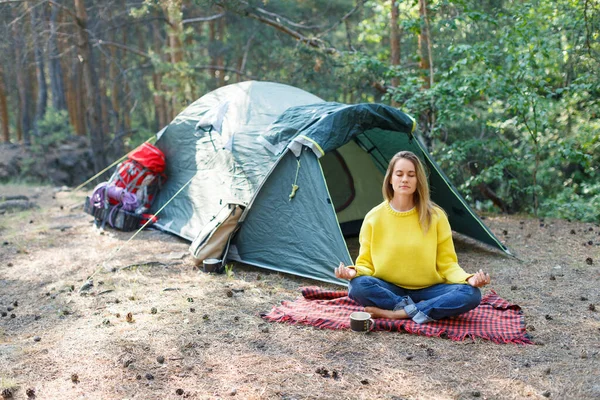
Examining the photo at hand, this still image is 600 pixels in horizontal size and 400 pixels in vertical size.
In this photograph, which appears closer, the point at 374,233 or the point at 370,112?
the point at 374,233

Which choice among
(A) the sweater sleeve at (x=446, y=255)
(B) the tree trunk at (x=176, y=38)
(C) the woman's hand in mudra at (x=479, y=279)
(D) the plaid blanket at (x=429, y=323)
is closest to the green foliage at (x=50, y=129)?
(B) the tree trunk at (x=176, y=38)

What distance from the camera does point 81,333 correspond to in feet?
12.4

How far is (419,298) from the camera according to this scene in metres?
3.81

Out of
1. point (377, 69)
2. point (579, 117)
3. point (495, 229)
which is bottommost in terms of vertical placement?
point (495, 229)

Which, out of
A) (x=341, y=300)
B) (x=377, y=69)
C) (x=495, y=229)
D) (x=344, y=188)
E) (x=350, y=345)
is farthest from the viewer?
(x=377, y=69)

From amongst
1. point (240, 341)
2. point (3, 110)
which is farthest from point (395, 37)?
point (3, 110)

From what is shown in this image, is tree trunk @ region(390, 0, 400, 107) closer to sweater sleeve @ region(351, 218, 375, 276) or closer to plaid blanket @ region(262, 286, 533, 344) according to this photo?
plaid blanket @ region(262, 286, 533, 344)

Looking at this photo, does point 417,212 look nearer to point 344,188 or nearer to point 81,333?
point 81,333

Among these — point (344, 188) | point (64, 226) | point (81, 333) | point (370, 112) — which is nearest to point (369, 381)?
point (81, 333)

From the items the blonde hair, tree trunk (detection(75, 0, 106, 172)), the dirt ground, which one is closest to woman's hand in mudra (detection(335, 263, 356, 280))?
the dirt ground

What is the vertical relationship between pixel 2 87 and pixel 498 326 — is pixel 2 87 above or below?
above

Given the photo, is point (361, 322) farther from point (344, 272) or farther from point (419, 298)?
point (419, 298)

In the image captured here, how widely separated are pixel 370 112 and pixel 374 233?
5.86 feet

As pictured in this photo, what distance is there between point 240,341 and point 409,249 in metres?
1.25
